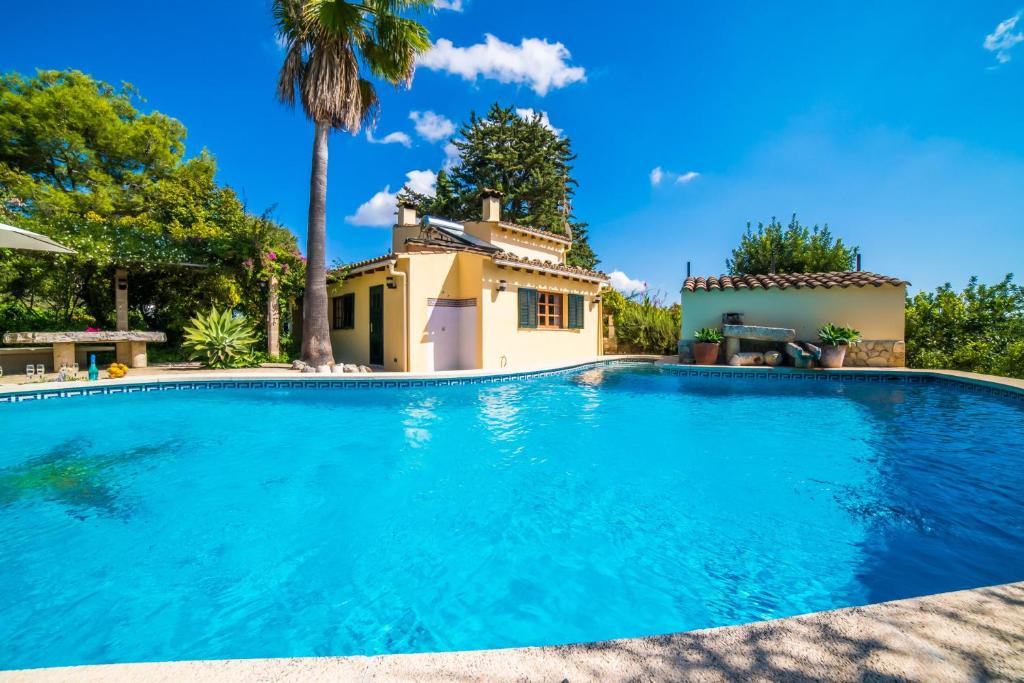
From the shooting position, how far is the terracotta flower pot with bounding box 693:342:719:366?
43.7ft

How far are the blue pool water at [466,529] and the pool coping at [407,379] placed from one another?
234cm

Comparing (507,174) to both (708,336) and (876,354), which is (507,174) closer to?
(708,336)

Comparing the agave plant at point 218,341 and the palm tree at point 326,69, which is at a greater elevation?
the palm tree at point 326,69

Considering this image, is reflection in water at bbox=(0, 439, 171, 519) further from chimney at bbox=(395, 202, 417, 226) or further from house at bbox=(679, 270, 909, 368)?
house at bbox=(679, 270, 909, 368)

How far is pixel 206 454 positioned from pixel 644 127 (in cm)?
1717

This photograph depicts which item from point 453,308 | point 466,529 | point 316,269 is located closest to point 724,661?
point 466,529

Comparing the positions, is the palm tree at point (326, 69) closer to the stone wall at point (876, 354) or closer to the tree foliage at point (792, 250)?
the stone wall at point (876, 354)

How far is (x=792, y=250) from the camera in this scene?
18625mm

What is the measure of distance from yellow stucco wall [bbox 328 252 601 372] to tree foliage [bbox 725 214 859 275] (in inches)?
427

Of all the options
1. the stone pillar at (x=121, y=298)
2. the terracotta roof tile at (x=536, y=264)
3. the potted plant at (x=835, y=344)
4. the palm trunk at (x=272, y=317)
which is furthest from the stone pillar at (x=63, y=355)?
the potted plant at (x=835, y=344)

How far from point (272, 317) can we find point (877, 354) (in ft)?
63.1

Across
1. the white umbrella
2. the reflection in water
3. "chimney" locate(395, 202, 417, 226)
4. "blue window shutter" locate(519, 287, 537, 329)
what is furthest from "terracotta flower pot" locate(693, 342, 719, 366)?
the white umbrella

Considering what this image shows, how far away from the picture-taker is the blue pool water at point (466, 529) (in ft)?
7.36

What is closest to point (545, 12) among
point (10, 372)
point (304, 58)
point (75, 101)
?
point (304, 58)
